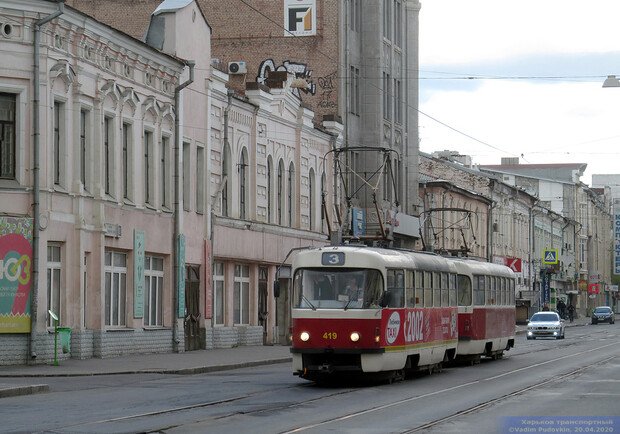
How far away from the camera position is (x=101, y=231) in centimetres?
3756

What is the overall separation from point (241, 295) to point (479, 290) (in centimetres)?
1288

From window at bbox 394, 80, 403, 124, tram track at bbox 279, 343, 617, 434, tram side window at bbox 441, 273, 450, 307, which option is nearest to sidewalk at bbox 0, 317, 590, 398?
tram side window at bbox 441, 273, 450, 307

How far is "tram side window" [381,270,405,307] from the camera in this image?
90.4ft

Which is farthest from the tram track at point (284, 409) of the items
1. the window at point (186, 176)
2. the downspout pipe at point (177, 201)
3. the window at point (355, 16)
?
the window at point (355, 16)

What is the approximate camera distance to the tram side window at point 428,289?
31.8 m

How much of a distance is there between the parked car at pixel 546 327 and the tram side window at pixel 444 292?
114ft

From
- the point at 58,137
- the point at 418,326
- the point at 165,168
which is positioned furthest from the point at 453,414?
the point at 165,168

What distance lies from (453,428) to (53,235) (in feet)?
61.6

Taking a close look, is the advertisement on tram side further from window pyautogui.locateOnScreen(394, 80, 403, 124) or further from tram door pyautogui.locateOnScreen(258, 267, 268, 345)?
window pyautogui.locateOnScreen(394, 80, 403, 124)

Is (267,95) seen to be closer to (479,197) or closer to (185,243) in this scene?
(185,243)

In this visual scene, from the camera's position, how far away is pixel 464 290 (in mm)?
37062

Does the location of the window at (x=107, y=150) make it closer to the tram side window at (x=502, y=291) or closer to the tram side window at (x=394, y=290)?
the tram side window at (x=394, y=290)

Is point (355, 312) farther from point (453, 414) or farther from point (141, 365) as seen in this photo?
point (141, 365)

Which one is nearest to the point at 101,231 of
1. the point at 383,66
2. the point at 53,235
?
the point at 53,235
